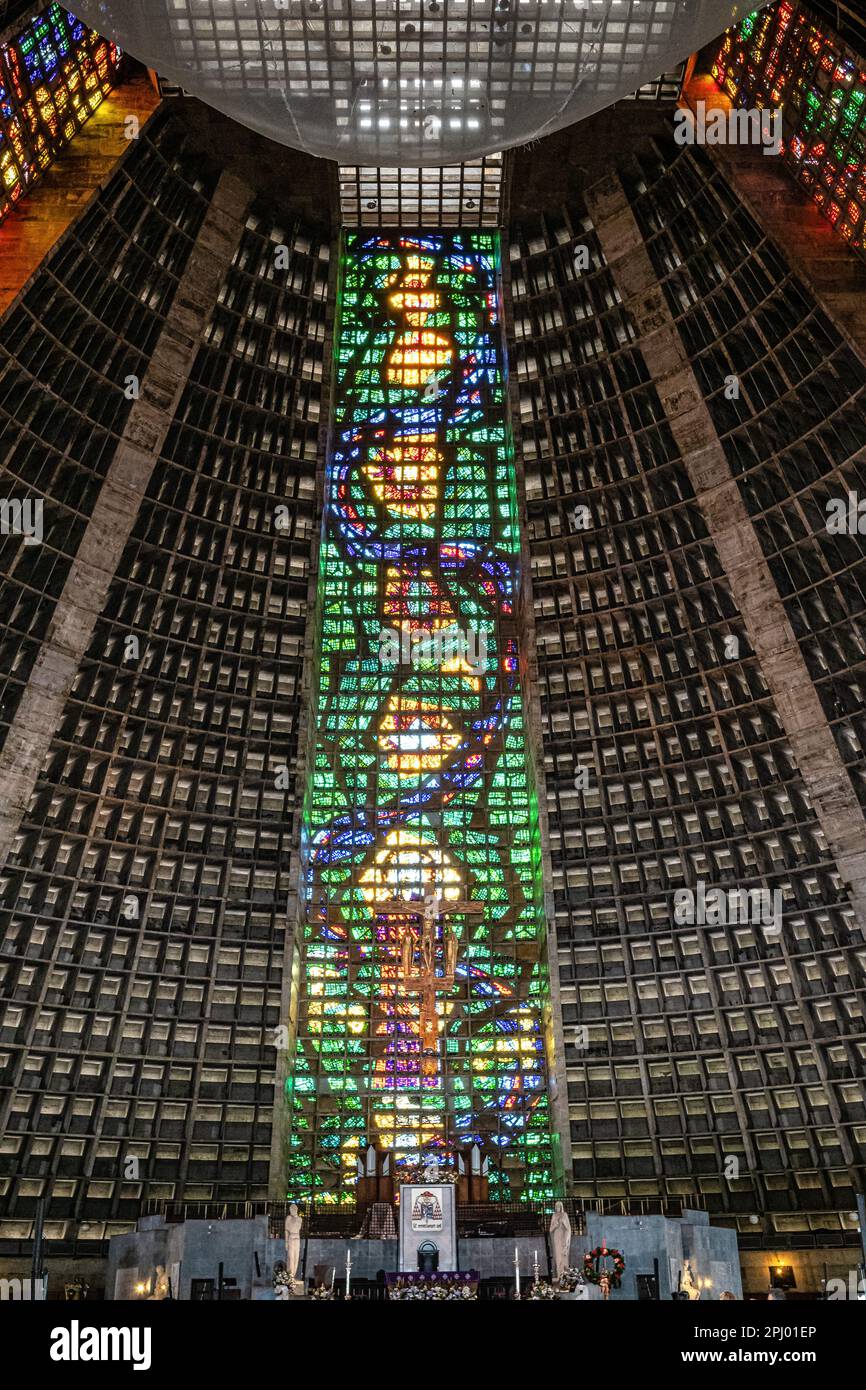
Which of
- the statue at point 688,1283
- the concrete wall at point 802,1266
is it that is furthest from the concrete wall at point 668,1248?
the concrete wall at point 802,1266

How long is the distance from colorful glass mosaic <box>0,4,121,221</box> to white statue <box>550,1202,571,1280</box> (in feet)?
97.9

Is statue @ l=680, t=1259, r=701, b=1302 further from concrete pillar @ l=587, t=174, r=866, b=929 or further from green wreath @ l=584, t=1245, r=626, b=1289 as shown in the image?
concrete pillar @ l=587, t=174, r=866, b=929

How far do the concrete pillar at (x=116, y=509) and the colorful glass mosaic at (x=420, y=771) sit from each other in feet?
19.6

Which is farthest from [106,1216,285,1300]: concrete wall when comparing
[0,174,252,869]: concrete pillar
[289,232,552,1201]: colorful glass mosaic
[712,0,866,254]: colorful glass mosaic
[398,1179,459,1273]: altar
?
[712,0,866,254]: colorful glass mosaic

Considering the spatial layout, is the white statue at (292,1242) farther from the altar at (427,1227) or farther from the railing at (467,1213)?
the altar at (427,1227)

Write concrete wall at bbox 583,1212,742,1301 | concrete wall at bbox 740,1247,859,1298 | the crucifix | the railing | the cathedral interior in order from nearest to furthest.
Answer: concrete wall at bbox 583,1212,742,1301 < the railing < concrete wall at bbox 740,1247,859,1298 < the crucifix < the cathedral interior

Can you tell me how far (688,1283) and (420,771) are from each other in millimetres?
17801

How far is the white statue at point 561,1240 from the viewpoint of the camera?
2531 cm

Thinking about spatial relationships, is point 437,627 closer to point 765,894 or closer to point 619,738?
point 619,738

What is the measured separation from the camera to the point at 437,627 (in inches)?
1571

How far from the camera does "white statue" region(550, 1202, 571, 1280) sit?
25.3m

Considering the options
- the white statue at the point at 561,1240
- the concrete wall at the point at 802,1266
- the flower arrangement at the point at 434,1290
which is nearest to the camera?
the flower arrangement at the point at 434,1290

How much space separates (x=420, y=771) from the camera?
38.4 m

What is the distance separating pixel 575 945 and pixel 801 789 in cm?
823
